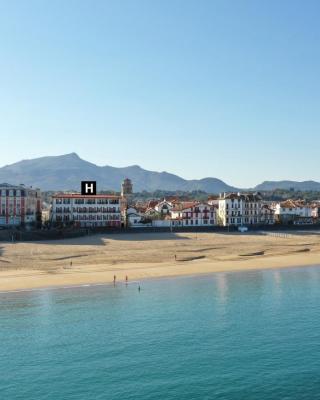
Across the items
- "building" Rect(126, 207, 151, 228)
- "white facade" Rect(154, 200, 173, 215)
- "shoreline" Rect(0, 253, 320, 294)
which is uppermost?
"white facade" Rect(154, 200, 173, 215)

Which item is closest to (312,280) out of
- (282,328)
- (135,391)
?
(282,328)

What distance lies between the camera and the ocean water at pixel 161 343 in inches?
1105

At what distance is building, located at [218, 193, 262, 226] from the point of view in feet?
395

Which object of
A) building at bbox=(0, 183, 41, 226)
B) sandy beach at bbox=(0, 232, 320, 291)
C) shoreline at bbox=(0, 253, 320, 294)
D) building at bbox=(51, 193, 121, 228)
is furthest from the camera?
building at bbox=(51, 193, 121, 228)

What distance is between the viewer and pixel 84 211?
10788 cm

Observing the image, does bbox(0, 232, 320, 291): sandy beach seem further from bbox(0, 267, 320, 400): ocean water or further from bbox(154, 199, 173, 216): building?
bbox(154, 199, 173, 216): building

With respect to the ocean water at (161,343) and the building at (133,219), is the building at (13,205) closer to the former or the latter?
the building at (133,219)

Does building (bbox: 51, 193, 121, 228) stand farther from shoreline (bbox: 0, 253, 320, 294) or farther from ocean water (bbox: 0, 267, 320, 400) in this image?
ocean water (bbox: 0, 267, 320, 400)

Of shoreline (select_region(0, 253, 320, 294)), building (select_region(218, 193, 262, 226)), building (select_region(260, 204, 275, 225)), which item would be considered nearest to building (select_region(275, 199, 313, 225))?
building (select_region(260, 204, 275, 225))

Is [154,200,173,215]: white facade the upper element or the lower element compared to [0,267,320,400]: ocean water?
upper

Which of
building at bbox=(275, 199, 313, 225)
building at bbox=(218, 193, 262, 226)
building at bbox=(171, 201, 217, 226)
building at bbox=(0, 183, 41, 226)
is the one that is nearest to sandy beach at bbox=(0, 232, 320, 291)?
building at bbox=(171, 201, 217, 226)

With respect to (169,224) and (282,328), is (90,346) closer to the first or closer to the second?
(282,328)

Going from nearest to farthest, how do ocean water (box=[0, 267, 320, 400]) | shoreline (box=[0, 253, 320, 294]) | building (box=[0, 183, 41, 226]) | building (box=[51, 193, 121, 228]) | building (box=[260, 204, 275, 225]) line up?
ocean water (box=[0, 267, 320, 400]), shoreline (box=[0, 253, 320, 294]), building (box=[0, 183, 41, 226]), building (box=[51, 193, 121, 228]), building (box=[260, 204, 275, 225])

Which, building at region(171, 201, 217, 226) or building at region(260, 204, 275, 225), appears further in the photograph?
building at region(260, 204, 275, 225)
